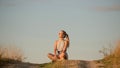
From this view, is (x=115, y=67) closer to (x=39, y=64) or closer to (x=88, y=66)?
(x=88, y=66)

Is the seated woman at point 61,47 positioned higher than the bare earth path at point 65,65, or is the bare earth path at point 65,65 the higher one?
the seated woman at point 61,47

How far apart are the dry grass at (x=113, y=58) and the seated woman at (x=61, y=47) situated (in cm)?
52

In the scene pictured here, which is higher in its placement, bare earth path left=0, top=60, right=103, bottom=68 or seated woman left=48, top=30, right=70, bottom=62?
seated woman left=48, top=30, right=70, bottom=62

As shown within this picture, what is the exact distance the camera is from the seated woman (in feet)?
15.9

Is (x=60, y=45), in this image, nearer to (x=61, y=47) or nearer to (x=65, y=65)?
(x=61, y=47)

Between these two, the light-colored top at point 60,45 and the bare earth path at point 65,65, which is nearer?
the bare earth path at point 65,65

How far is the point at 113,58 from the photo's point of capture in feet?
16.2

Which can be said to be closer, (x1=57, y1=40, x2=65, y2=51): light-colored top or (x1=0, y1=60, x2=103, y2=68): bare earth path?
(x1=0, y1=60, x2=103, y2=68): bare earth path

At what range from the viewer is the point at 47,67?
16.1ft

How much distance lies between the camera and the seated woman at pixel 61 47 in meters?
4.86

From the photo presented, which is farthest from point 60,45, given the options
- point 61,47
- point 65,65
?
point 65,65

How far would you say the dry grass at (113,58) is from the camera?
15.9ft

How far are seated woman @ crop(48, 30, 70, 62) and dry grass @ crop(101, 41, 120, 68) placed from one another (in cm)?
52

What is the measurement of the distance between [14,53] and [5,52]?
0.12 m
